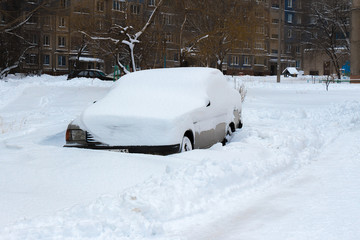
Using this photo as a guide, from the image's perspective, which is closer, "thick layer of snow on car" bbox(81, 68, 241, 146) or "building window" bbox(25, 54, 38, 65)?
"thick layer of snow on car" bbox(81, 68, 241, 146)

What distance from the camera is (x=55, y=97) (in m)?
26.3

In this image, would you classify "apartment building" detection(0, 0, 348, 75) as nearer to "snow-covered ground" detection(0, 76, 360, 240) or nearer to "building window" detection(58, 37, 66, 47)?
"building window" detection(58, 37, 66, 47)

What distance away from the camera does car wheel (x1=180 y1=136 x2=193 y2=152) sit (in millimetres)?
8424

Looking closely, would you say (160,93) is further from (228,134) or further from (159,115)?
(228,134)

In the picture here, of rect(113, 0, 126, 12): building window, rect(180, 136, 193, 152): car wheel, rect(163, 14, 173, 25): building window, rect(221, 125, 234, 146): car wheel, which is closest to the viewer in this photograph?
rect(180, 136, 193, 152): car wheel

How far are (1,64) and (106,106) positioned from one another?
43.4 metres

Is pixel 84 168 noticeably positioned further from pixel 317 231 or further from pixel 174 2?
pixel 174 2

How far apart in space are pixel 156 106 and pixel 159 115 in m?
0.51

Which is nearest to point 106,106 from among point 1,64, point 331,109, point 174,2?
point 331,109

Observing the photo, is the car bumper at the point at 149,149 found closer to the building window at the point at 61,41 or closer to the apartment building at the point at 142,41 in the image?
the apartment building at the point at 142,41

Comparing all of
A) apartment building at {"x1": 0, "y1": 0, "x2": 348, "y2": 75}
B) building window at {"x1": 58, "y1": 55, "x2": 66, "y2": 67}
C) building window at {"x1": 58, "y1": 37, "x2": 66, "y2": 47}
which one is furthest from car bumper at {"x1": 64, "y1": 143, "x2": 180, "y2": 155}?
building window at {"x1": 58, "y1": 37, "x2": 66, "y2": 47}

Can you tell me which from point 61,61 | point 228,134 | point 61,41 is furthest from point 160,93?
point 61,41

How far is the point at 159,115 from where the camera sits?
27.5 ft

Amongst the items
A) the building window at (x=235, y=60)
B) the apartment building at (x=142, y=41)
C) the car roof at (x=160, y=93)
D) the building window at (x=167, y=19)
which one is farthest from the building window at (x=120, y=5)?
the building window at (x=235, y=60)
